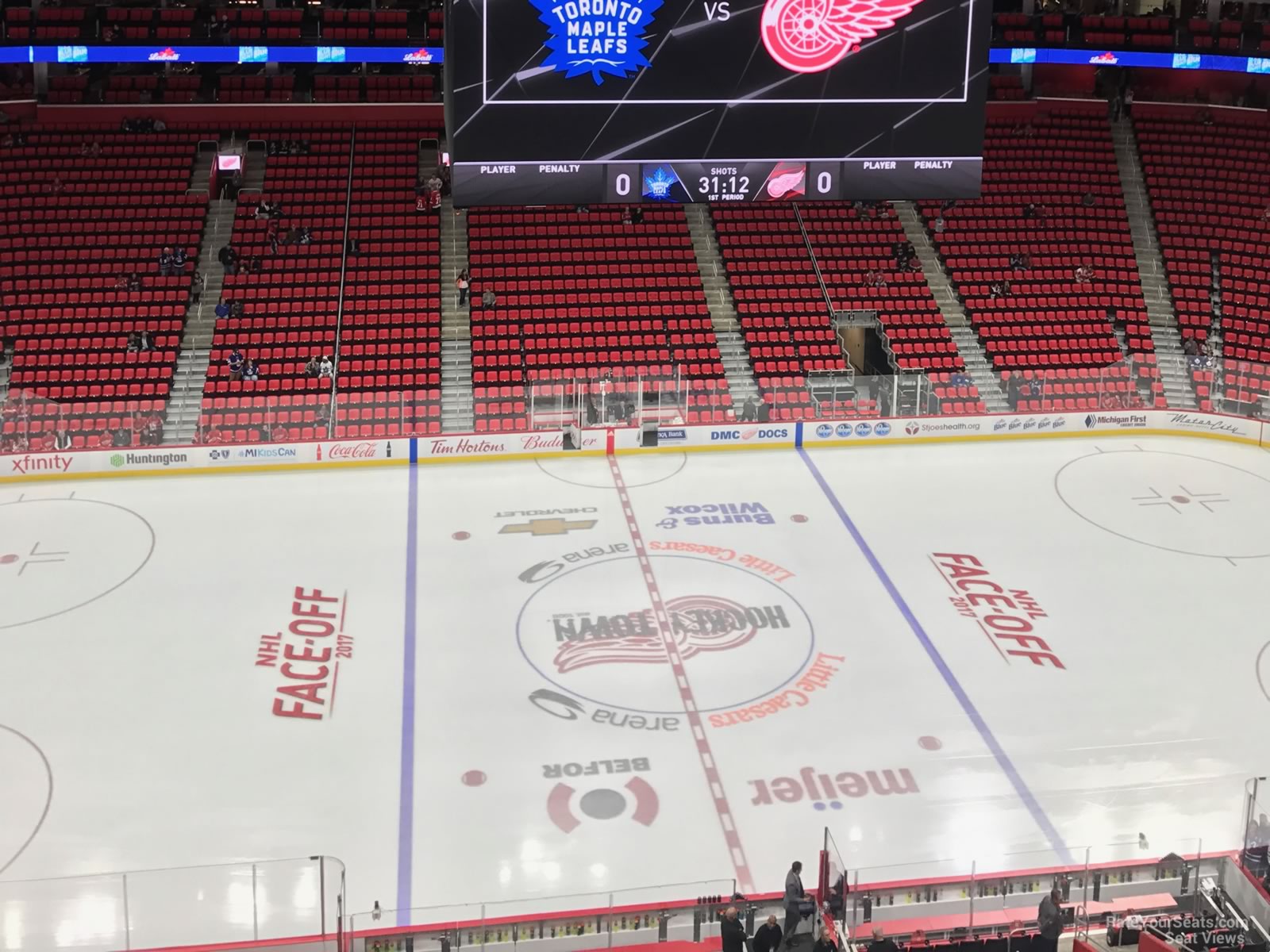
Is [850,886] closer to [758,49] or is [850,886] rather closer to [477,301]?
[758,49]

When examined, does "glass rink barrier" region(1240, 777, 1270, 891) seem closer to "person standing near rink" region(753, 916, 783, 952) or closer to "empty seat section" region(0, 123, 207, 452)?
"person standing near rink" region(753, 916, 783, 952)

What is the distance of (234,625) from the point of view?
15.9m

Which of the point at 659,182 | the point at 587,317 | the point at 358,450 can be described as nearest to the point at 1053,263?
the point at 587,317

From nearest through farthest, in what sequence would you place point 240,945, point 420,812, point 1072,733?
point 240,945 < point 420,812 < point 1072,733

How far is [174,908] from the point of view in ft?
30.3

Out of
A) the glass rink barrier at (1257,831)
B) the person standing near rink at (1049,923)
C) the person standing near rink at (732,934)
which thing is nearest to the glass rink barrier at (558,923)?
the person standing near rink at (732,934)

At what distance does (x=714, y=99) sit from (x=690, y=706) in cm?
669

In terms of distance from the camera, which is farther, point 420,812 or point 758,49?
point 758,49

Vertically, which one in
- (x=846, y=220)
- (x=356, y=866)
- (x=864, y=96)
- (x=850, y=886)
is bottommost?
(x=356, y=866)

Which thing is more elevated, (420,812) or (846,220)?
(846,220)

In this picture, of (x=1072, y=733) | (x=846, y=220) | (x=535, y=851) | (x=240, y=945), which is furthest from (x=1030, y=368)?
(x=240, y=945)

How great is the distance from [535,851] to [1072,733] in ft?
18.7

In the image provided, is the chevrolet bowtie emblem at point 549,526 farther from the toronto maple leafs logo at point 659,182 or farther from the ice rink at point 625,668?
the toronto maple leafs logo at point 659,182

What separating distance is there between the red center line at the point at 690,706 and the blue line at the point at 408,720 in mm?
2791
